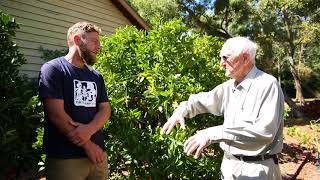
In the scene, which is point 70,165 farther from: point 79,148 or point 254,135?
point 254,135

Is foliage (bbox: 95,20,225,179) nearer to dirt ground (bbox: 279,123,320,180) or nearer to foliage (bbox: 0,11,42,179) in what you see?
foliage (bbox: 0,11,42,179)

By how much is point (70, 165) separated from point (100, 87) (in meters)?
0.78

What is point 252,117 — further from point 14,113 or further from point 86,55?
point 14,113

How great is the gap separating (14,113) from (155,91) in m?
1.60

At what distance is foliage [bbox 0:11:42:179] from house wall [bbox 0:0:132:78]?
12.4 feet

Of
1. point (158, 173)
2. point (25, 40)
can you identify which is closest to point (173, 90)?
point (158, 173)

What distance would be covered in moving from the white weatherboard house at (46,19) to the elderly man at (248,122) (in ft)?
17.4

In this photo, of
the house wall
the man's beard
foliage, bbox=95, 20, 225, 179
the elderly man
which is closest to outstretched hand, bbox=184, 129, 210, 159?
the elderly man

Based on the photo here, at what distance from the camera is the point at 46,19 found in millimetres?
9180

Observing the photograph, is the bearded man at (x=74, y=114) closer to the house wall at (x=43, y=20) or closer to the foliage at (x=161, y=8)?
the house wall at (x=43, y=20)

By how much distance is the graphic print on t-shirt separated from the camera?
11.3 ft

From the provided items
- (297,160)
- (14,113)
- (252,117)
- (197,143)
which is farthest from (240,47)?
(297,160)

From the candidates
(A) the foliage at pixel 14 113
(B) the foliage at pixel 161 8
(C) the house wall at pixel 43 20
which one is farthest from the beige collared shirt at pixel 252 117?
(B) the foliage at pixel 161 8

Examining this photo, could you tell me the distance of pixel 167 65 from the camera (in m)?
4.95
